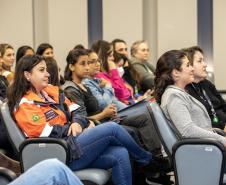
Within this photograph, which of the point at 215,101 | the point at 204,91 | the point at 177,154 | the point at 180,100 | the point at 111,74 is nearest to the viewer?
the point at 177,154

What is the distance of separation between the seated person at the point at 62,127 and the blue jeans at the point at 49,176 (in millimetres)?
1430

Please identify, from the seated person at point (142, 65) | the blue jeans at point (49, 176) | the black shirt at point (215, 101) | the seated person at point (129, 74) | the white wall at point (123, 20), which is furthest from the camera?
the white wall at point (123, 20)

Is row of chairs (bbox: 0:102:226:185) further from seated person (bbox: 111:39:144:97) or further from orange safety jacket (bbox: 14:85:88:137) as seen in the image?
seated person (bbox: 111:39:144:97)

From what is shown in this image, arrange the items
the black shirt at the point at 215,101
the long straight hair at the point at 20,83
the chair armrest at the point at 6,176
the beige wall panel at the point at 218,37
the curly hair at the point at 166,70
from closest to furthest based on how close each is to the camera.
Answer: the chair armrest at the point at 6,176 < the long straight hair at the point at 20,83 < the curly hair at the point at 166,70 < the black shirt at the point at 215,101 < the beige wall panel at the point at 218,37

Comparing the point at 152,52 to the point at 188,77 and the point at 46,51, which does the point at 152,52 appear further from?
the point at 188,77

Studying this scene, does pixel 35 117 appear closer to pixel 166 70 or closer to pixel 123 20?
pixel 166 70

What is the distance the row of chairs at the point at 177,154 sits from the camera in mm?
3436

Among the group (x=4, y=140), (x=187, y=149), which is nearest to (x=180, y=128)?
(x=187, y=149)

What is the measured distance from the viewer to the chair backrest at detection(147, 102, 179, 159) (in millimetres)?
3572

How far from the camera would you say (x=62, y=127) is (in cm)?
374

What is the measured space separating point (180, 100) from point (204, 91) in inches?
46.3

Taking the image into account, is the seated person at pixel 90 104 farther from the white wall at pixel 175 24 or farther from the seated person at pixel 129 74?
the white wall at pixel 175 24

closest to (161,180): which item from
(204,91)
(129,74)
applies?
(204,91)

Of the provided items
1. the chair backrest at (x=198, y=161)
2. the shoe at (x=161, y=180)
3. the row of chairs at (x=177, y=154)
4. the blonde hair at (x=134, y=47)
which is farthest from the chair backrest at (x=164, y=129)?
the blonde hair at (x=134, y=47)
